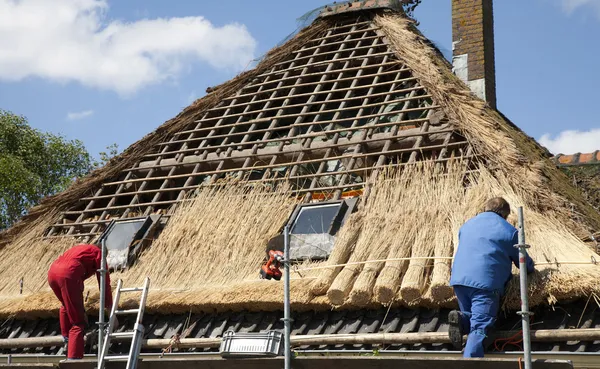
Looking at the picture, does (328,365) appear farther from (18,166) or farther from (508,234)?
(18,166)

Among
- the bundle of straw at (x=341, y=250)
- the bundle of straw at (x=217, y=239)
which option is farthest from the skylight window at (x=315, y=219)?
the bundle of straw at (x=341, y=250)

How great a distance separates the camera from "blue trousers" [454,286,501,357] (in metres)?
5.92

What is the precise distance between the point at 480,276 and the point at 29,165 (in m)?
26.3

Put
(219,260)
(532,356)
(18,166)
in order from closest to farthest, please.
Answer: (532,356) → (219,260) → (18,166)

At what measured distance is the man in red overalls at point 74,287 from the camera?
8180mm

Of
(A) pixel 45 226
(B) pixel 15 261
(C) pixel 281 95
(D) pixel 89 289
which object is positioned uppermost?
(C) pixel 281 95

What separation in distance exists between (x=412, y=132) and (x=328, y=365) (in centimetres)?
367

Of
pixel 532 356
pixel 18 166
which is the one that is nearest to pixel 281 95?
pixel 532 356

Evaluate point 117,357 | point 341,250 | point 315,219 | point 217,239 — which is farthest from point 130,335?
point 315,219

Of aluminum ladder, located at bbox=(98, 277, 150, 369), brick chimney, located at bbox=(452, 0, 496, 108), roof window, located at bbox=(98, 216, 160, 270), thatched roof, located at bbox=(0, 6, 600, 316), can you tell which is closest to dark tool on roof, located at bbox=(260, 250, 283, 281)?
thatched roof, located at bbox=(0, 6, 600, 316)

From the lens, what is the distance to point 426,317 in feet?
22.3

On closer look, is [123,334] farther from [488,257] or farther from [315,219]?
[488,257]

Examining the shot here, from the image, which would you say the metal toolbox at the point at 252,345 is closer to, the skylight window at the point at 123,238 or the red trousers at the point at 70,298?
the red trousers at the point at 70,298

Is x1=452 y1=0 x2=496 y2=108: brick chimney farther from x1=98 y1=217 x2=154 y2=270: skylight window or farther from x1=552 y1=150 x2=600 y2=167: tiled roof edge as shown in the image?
x1=98 y1=217 x2=154 y2=270: skylight window
